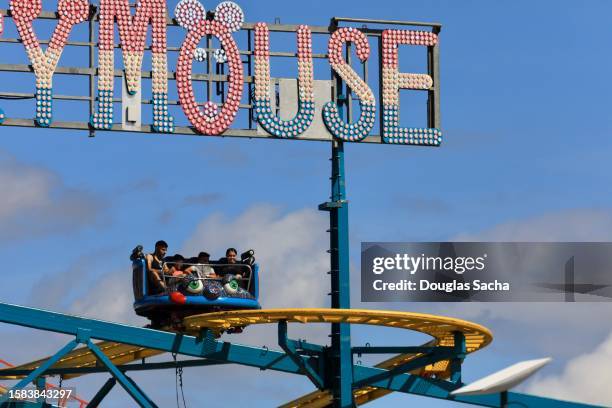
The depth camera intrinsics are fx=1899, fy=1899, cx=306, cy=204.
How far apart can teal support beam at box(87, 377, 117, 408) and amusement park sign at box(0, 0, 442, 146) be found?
6.32 metres

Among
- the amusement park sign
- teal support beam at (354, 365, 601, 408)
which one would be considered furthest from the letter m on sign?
teal support beam at (354, 365, 601, 408)

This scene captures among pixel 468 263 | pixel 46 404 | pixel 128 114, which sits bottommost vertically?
pixel 46 404

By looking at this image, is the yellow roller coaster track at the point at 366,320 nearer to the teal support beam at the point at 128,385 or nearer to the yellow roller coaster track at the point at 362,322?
the yellow roller coaster track at the point at 362,322

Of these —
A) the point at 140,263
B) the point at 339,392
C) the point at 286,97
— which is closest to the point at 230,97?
the point at 286,97

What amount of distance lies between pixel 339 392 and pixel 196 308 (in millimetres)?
4038

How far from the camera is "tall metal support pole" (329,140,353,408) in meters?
46.3

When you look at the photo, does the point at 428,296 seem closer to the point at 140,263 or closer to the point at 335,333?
the point at 335,333

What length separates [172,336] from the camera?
45.2m

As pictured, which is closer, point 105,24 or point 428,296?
point 105,24

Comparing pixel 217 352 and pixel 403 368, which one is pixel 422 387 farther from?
pixel 217 352

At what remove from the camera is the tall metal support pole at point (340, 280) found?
46281 mm

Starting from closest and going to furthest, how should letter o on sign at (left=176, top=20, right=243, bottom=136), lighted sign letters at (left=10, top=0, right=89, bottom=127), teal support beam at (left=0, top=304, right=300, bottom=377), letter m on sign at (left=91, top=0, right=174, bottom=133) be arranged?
teal support beam at (left=0, top=304, right=300, bottom=377), lighted sign letters at (left=10, top=0, right=89, bottom=127), letter m on sign at (left=91, top=0, right=174, bottom=133), letter o on sign at (left=176, top=20, right=243, bottom=136)

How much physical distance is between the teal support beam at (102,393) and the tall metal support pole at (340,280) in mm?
5550

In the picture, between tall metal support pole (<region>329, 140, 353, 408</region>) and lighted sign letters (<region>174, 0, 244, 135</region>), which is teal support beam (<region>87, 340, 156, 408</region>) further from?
lighted sign letters (<region>174, 0, 244, 135</region>)
